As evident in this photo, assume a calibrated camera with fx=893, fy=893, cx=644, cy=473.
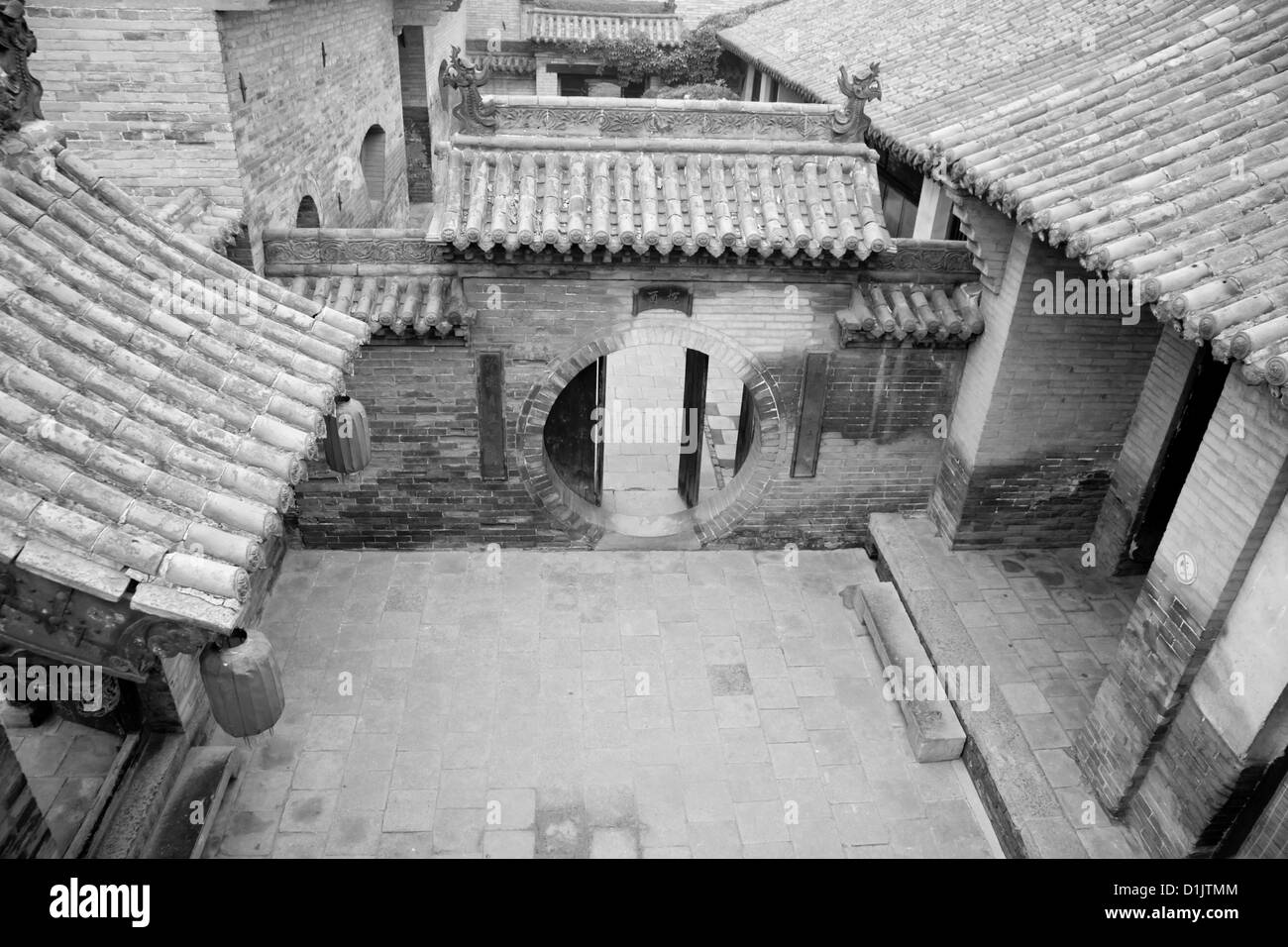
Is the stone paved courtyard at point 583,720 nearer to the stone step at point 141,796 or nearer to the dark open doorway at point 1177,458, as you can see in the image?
the stone step at point 141,796

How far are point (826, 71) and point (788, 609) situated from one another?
26.3 ft

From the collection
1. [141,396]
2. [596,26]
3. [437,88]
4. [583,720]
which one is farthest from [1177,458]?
[596,26]

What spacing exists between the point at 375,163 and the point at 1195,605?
1057 cm

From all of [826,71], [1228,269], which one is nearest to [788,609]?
[1228,269]

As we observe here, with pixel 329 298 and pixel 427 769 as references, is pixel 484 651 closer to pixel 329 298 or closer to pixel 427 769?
pixel 427 769

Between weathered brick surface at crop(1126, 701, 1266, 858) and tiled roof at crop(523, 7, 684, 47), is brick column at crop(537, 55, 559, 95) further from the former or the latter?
weathered brick surface at crop(1126, 701, 1266, 858)

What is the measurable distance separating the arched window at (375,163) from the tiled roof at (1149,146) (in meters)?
6.34

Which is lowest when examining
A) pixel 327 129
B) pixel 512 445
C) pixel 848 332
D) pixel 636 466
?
pixel 636 466

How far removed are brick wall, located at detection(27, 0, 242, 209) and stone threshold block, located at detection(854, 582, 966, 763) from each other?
6.32 metres

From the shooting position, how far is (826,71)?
12.3 meters

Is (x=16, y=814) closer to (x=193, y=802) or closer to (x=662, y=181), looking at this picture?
(x=193, y=802)

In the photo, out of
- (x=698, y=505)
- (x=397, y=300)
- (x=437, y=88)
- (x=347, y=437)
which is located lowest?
(x=698, y=505)

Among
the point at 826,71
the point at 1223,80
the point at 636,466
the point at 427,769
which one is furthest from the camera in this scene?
the point at 826,71

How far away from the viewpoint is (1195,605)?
206 inches
